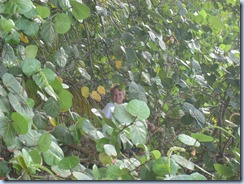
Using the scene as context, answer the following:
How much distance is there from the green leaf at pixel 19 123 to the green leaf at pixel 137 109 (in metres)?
0.13

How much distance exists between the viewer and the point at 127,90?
41.3 inches

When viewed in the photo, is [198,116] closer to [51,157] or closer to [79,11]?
[79,11]

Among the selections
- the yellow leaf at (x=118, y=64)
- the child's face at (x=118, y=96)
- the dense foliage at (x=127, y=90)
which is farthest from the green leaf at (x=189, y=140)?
the yellow leaf at (x=118, y=64)

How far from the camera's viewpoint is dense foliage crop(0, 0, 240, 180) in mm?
515

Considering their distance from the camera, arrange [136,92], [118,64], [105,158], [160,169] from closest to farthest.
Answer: [160,169] → [105,158] → [136,92] → [118,64]

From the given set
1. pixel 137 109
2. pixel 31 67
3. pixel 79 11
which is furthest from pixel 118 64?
pixel 137 109

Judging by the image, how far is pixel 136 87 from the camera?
0.92 meters

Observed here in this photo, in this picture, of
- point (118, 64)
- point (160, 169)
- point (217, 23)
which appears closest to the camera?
point (160, 169)

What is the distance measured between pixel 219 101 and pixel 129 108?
449mm

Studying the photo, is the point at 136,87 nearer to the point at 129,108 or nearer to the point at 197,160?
the point at 197,160

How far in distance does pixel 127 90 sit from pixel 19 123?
519mm

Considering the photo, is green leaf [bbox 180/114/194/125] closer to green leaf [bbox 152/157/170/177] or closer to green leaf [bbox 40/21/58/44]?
green leaf [bbox 40/21/58/44]

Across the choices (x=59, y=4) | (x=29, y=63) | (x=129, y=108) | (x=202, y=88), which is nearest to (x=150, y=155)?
(x=129, y=108)

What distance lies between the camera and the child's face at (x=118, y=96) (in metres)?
1.06
